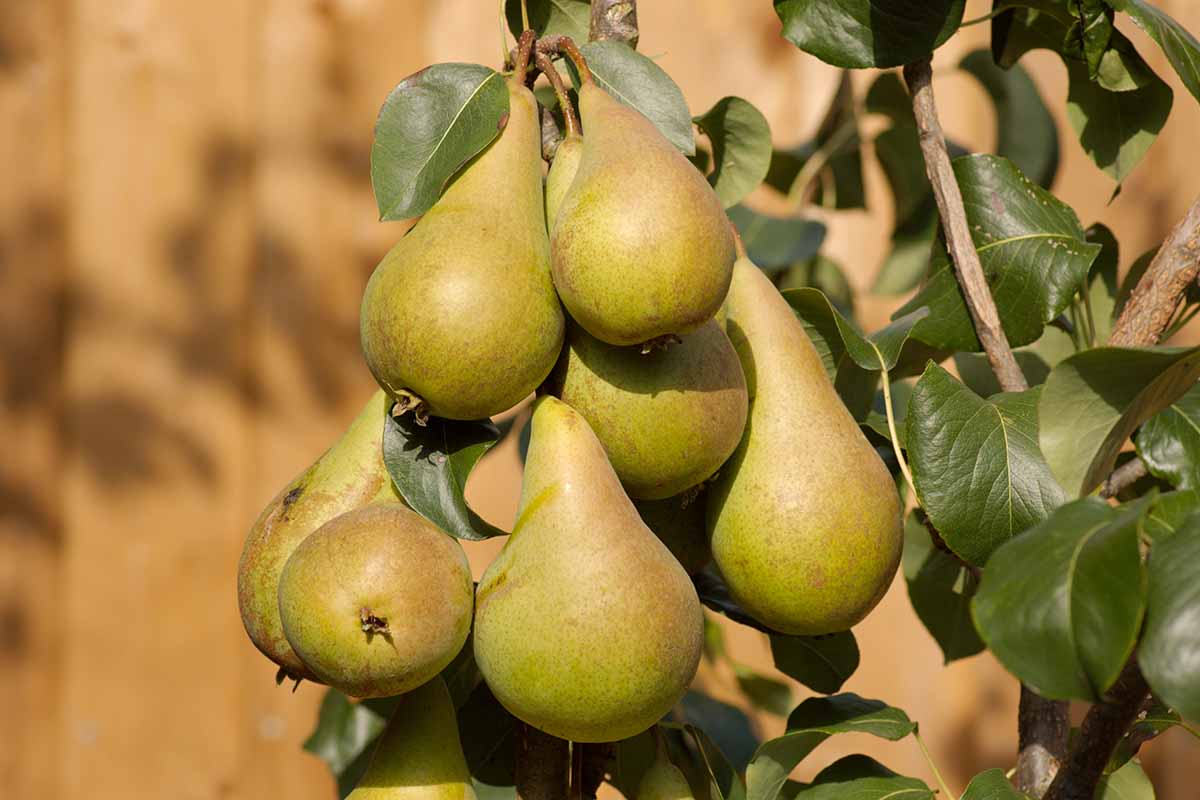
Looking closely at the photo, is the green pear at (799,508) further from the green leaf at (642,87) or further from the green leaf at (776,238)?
the green leaf at (776,238)

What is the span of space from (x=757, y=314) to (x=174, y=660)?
1.00 m

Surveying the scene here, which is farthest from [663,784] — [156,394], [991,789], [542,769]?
[156,394]

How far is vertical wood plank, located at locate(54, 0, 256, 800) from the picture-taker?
1365mm

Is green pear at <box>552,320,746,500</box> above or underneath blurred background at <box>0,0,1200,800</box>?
above

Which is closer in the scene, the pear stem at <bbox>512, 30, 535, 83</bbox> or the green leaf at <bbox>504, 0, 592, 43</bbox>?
the pear stem at <bbox>512, 30, 535, 83</bbox>

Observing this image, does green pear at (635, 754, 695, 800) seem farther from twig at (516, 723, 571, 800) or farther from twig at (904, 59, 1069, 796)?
twig at (904, 59, 1069, 796)

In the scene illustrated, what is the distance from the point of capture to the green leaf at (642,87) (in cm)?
62

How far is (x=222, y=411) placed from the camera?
142cm

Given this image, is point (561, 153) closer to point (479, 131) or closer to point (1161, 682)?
point (479, 131)

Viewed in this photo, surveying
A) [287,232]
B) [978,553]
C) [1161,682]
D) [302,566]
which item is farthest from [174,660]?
[1161,682]

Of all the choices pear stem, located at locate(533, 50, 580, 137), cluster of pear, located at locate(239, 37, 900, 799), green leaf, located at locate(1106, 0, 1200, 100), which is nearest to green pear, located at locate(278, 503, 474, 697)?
cluster of pear, located at locate(239, 37, 900, 799)

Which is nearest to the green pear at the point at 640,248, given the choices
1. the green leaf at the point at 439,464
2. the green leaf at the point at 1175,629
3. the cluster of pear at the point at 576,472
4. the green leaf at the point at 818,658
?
→ the cluster of pear at the point at 576,472

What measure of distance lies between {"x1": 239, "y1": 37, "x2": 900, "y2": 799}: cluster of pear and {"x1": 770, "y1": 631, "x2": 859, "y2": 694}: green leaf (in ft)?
0.57

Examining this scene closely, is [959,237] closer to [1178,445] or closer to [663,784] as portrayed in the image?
[1178,445]
